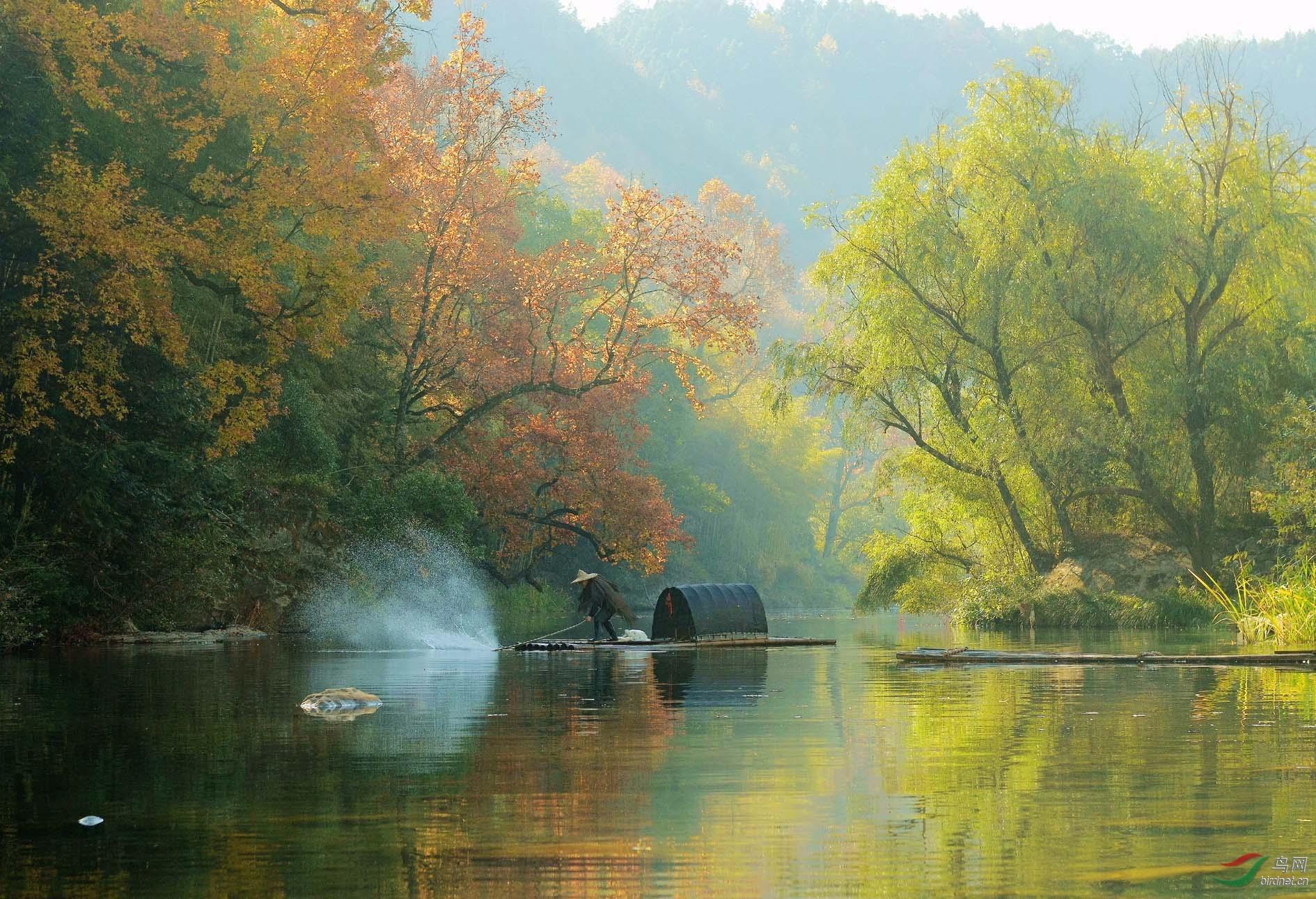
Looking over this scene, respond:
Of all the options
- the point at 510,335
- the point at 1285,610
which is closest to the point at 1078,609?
the point at 1285,610

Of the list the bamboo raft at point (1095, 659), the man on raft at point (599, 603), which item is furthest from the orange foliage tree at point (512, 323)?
the bamboo raft at point (1095, 659)

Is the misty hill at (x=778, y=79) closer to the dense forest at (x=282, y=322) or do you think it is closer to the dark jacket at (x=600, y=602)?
the dense forest at (x=282, y=322)

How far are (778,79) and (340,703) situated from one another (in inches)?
6784

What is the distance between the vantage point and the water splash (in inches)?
1565

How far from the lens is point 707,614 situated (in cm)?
3259

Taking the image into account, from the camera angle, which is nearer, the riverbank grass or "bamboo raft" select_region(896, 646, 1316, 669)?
"bamboo raft" select_region(896, 646, 1316, 669)

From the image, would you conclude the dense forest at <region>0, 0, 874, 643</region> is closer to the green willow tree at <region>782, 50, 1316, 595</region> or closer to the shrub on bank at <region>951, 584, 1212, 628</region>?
the green willow tree at <region>782, 50, 1316, 595</region>

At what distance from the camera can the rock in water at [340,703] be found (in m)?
17.1

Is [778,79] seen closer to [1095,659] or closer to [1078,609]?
[1078,609]

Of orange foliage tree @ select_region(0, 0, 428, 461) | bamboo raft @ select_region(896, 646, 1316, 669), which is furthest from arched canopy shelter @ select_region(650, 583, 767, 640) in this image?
orange foliage tree @ select_region(0, 0, 428, 461)

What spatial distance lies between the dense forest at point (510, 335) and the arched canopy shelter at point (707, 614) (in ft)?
26.9

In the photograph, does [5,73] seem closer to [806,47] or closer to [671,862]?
[671,862]

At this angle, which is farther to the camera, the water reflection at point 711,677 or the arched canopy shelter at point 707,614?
the arched canopy shelter at point 707,614

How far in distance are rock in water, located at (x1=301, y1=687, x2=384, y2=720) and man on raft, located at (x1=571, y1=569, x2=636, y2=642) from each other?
44.4 feet
